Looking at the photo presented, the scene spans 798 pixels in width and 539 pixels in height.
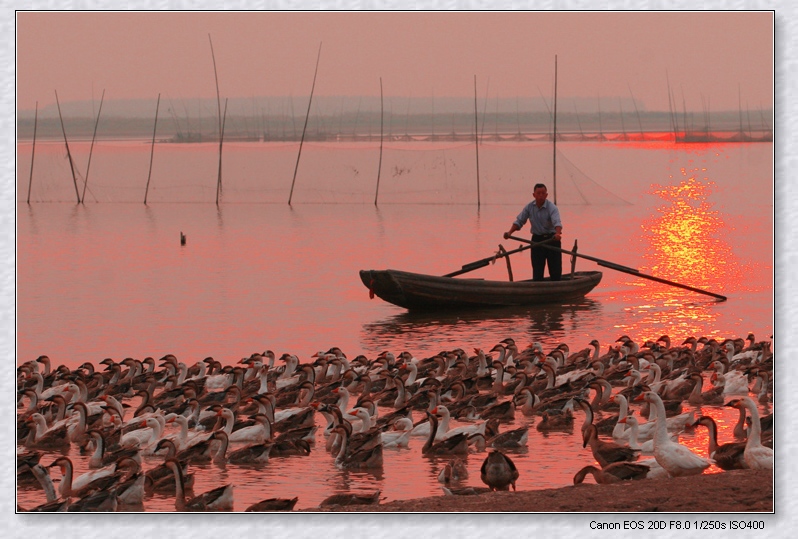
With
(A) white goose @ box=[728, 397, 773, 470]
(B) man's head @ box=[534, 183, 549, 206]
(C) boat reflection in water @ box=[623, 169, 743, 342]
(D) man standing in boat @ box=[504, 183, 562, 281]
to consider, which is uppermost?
(B) man's head @ box=[534, 183, 549, 206]

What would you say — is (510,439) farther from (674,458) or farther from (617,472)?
(674,458)

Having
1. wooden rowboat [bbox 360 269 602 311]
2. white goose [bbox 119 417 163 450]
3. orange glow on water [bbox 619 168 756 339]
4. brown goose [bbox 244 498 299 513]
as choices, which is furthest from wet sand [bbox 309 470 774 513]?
wooden rowboat [bbox 360 269 602 311]

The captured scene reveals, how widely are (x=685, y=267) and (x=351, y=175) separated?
33446mm

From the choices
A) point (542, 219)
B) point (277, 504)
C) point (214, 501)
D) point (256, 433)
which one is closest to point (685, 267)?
point (542, 219)

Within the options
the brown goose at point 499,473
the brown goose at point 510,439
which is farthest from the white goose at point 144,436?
the brown goose at point 499,473

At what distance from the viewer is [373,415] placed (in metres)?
17.7

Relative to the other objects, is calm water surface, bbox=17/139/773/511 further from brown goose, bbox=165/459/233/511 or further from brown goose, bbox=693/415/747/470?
brown goose, bbox=693/415/747/470

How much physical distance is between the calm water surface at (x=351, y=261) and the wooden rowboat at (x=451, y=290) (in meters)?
0.35

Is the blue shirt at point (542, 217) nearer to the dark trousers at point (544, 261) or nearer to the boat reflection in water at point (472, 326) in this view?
the dark trousers at point (544, 261)

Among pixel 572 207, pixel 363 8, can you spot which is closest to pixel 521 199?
pixel 572 207

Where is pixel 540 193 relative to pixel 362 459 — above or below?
above

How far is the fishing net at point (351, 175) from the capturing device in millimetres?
59250

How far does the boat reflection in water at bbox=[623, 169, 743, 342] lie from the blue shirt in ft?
8.76

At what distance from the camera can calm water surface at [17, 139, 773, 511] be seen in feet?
77.0
